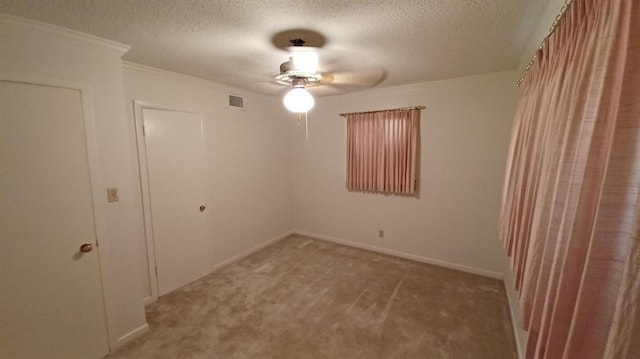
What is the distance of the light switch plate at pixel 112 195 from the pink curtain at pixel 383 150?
2.90 m

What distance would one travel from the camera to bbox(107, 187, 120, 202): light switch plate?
199 cm

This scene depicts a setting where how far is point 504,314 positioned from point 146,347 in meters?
3.24

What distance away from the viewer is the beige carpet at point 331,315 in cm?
202

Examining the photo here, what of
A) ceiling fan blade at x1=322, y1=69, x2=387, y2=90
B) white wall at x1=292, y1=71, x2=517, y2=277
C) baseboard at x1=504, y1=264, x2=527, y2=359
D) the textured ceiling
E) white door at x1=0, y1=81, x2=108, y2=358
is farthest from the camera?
white wall at x1=292, y1=71, x2=517, y2=277

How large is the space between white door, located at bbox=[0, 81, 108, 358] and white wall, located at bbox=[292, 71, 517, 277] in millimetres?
3069

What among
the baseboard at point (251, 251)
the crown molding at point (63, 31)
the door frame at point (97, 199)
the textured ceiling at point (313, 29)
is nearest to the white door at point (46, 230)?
the door frame at point (97, 199)

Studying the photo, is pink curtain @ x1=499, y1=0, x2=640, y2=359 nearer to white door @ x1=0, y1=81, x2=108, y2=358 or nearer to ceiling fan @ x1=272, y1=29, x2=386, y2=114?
ceiling fan @ x1=272, y1=29, x2=386, y2=114

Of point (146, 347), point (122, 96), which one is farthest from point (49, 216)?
point (146, 347)

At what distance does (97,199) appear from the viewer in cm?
192

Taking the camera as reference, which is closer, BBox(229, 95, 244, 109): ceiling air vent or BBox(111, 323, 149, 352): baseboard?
BBox(111, 323, 149, 352): baseboard

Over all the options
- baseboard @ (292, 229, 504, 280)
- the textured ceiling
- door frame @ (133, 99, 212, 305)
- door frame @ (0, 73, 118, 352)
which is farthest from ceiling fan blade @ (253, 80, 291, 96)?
baseboard @ (292, 229, 504, 280)

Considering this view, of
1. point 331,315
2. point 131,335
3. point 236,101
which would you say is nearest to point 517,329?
point 331,315

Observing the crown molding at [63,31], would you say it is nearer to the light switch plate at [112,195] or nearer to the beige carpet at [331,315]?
the light switch plate at [112,195]

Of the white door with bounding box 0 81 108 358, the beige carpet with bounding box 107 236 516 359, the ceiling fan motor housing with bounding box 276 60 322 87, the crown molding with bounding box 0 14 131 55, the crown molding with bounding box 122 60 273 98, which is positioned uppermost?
the crown molding with bounding box 122 60 273 98
